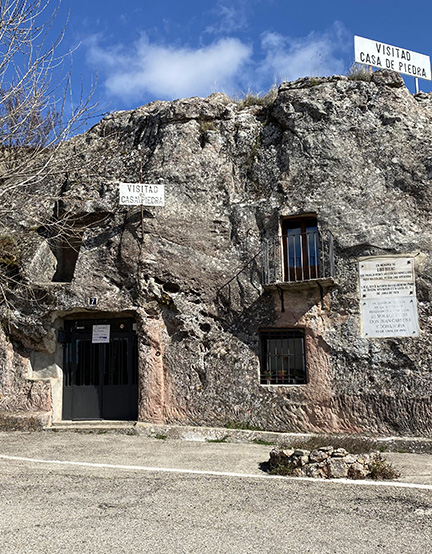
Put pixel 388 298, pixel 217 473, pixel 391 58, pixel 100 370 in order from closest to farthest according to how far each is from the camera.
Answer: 1. pixel 217 473
2. pixel 388 298
3. pixel 100 370
4. pixel 391 58

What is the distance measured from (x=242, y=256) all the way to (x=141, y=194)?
2.72m

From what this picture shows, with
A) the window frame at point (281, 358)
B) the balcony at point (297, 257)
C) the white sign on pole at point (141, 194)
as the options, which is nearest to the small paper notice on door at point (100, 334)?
the white sign on pole at point (141, 194)

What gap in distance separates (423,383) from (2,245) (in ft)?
32.9

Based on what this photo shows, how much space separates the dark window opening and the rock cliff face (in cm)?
34

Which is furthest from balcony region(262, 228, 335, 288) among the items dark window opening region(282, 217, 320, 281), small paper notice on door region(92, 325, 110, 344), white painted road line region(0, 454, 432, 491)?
white painted road line region(0, 454, 432, 491)

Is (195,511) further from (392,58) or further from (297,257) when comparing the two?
(392,58)

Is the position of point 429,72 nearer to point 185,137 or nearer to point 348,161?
point 348,161

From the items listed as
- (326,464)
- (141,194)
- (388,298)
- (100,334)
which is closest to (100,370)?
(100,334)

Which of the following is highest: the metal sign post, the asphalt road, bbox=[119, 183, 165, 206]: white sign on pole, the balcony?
the metal sign post

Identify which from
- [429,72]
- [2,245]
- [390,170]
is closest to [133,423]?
[2,245]

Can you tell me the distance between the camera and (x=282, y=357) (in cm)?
1195

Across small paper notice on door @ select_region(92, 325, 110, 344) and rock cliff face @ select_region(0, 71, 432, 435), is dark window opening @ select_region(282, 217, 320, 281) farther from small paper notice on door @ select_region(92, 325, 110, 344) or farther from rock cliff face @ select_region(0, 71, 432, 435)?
small paper notice on door @ select_region(92, 325, 110, 344)

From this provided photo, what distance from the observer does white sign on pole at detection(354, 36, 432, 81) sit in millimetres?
13648

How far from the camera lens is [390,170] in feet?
39.3
